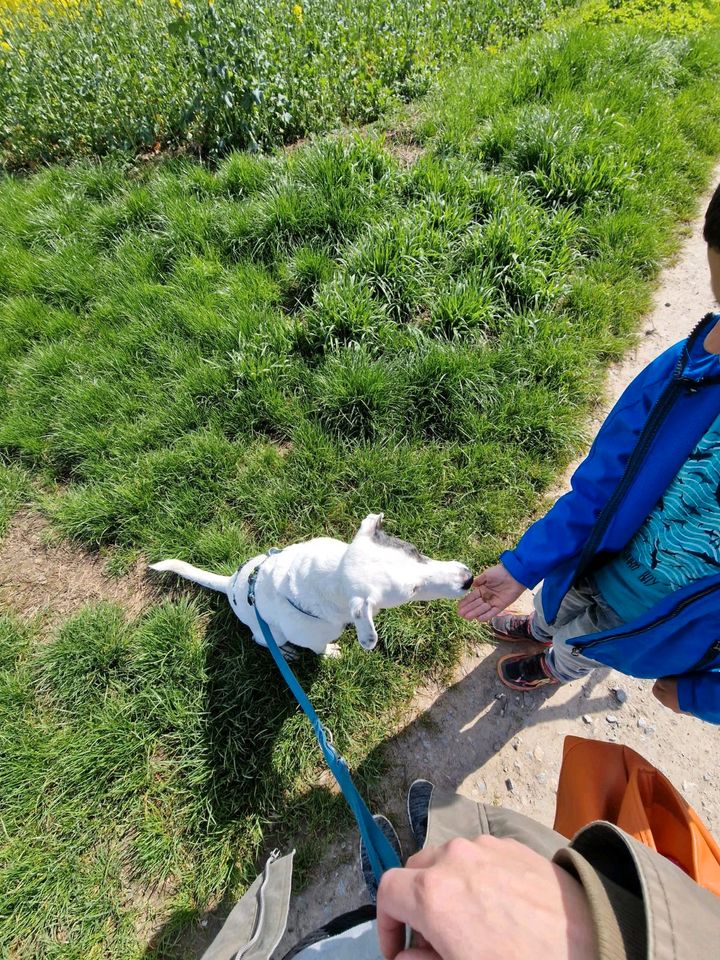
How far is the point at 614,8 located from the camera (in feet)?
20.8

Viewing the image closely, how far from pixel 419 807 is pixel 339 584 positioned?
105 cm

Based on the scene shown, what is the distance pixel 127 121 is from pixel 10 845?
557 centimetres

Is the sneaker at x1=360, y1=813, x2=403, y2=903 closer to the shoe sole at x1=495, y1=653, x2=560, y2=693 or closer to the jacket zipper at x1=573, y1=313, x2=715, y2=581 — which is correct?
the shoe sole at x1=495, y1=653, x2=560, y2=693

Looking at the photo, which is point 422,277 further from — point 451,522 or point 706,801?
point 706,801

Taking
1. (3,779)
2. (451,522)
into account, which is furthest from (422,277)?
(3,779)

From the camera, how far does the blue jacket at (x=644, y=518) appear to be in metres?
1.28

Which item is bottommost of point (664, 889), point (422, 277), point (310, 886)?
point (310, 886)

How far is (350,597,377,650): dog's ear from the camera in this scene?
69.5 inches

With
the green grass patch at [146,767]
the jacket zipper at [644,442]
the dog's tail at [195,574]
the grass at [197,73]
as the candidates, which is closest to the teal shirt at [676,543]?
the jacket zipper at [644,442]

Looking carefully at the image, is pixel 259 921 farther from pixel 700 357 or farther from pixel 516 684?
pixel 700 357

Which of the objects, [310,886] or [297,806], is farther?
[297,806]

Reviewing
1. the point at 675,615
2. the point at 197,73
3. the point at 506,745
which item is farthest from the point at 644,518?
the point at 197,73

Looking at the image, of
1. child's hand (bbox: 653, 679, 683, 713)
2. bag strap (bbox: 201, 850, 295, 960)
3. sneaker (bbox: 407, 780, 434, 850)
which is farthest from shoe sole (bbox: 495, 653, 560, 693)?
bag strap (bbox: 201, 850, 295, 960)

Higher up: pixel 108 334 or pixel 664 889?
pixel 108 334
